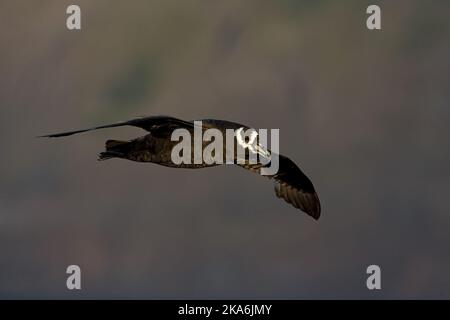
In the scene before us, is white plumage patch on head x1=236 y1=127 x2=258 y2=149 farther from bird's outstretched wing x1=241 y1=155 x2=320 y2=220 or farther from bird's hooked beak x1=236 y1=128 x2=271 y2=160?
bird's outstretched wing x1=241 y1=155 x2=320 y2=220

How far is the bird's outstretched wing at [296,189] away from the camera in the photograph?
2650 cm

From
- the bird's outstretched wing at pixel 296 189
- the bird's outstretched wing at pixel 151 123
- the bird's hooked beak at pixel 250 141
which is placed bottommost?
the bird's outstretched wing at pixel 296 189

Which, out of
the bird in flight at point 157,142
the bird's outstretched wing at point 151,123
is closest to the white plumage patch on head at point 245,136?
the bird in flight at point 157,142

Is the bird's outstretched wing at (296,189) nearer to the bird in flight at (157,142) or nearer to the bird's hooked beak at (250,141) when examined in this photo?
the bird in flight at (157,142)

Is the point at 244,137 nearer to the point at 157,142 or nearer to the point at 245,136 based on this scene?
the point at 245,136

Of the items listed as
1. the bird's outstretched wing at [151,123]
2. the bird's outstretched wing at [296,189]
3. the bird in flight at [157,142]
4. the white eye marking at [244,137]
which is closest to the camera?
the bird's outstretched wing at [151,123]

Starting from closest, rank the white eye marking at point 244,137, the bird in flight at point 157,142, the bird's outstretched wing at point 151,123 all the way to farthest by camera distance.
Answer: the bird's outstretched wing at point 151,123, the bird in flight at point 157,142, the white eye marking at point 244,137

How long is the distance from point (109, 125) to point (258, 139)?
15.2ft

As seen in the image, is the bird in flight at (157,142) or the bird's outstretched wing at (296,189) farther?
the bird's outstretched wing at (296,189)

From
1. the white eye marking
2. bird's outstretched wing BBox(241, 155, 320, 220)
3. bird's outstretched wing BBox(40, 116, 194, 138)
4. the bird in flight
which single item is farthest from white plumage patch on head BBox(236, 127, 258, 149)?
bird's outstretched wing BBox(241, 155, 320, 220)

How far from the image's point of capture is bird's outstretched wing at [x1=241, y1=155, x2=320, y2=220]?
2650 cm

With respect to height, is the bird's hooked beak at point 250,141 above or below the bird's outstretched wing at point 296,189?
above

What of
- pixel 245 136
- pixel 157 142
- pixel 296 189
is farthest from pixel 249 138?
pixel 296 189
